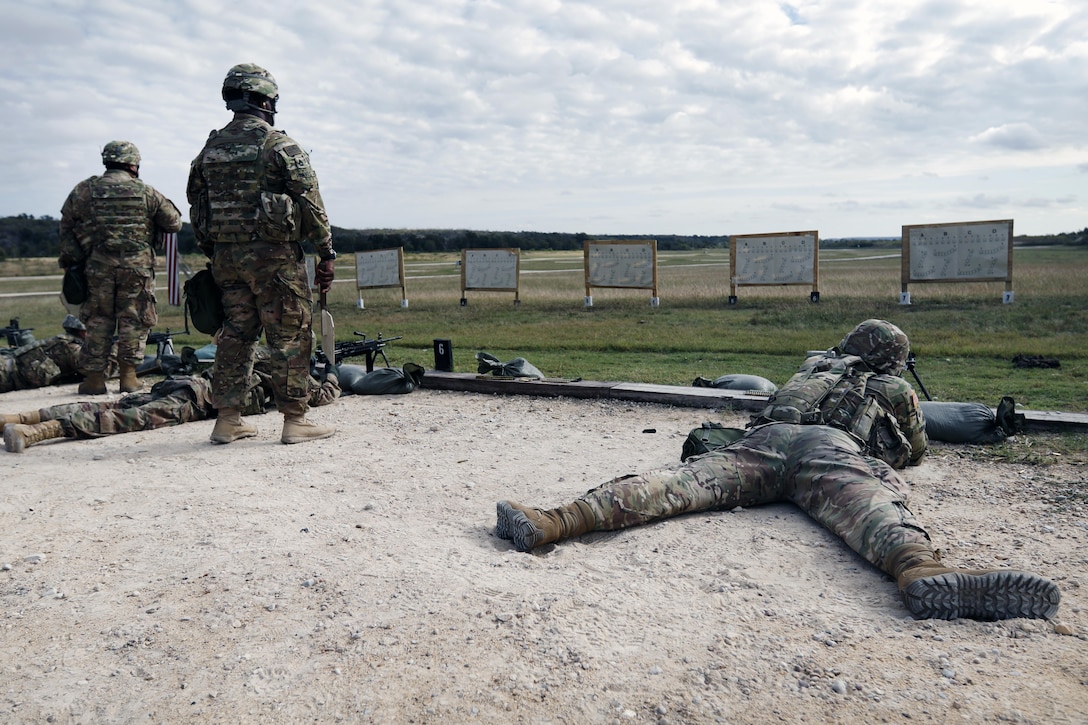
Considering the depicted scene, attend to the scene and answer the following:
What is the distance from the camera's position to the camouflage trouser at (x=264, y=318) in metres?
5.93

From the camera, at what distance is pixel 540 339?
1327 cm

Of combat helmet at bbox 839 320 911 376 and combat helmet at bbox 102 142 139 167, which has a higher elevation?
combat helmet at bbox 102 142 139 167

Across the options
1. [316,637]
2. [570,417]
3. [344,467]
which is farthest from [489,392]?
[316,637]

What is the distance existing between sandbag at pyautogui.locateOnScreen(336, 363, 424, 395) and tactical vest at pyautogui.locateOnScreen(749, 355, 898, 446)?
15.2 ft

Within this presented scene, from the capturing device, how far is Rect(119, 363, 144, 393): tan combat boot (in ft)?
28.9

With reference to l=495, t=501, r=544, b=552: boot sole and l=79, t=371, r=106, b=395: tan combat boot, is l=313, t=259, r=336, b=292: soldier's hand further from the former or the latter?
l=79, t=371, r=106, b=395: tan combat boot

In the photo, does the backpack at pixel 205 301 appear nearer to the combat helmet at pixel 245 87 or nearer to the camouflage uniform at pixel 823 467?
the combat helmet at pixel 245 87

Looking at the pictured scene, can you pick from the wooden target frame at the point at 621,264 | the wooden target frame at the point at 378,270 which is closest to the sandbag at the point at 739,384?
the wooden target frame at the point at 621,264

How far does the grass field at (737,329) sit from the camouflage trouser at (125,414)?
3.62 metres

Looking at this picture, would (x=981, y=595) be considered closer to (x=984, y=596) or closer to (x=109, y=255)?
(x=984, y=596)

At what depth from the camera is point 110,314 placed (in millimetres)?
8703

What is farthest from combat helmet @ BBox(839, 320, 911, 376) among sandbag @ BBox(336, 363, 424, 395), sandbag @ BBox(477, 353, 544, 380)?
sandbag @ BBox(336, 363, 424, 395)

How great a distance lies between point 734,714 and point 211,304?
4895 millimetres

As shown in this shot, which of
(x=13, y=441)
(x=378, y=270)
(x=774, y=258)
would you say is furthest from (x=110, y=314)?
(x=774, y=258)
